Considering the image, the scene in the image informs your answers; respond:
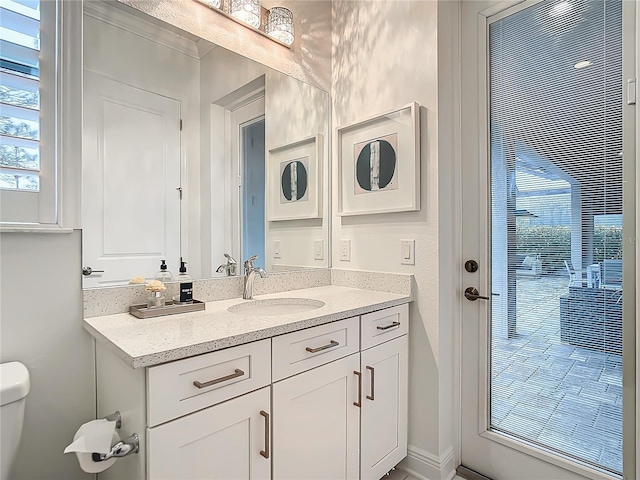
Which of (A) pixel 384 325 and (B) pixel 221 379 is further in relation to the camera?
(A) pixel 384 325

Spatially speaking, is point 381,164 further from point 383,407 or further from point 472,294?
point 383,407

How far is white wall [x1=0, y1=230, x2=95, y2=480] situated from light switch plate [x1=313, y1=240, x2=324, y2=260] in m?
1.16

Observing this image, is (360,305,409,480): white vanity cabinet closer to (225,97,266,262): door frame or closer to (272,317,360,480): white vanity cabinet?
(272,317,360,480): white vanity cabinet

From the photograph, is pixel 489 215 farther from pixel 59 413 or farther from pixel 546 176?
pixel 59 413

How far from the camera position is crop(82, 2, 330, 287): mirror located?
1.31m

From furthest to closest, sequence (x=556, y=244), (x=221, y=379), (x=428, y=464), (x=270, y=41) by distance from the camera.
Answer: (x=270, y=41)
(x=428, y=464)
(x=556, y=244)
(x=221, y=379)

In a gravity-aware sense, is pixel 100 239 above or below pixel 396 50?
below

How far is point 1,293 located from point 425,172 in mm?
1648

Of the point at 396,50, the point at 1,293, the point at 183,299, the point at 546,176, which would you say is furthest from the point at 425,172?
the point at 1,293

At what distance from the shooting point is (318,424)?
1.27m

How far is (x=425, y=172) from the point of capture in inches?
65.8

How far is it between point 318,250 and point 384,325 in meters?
0.67

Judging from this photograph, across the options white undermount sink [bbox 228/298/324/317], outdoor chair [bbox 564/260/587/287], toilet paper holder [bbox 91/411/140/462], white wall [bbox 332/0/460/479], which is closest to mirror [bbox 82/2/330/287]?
white undermount sink [bbox 228/298/324/317]

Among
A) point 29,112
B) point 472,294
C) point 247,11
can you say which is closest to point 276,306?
point 472,294
